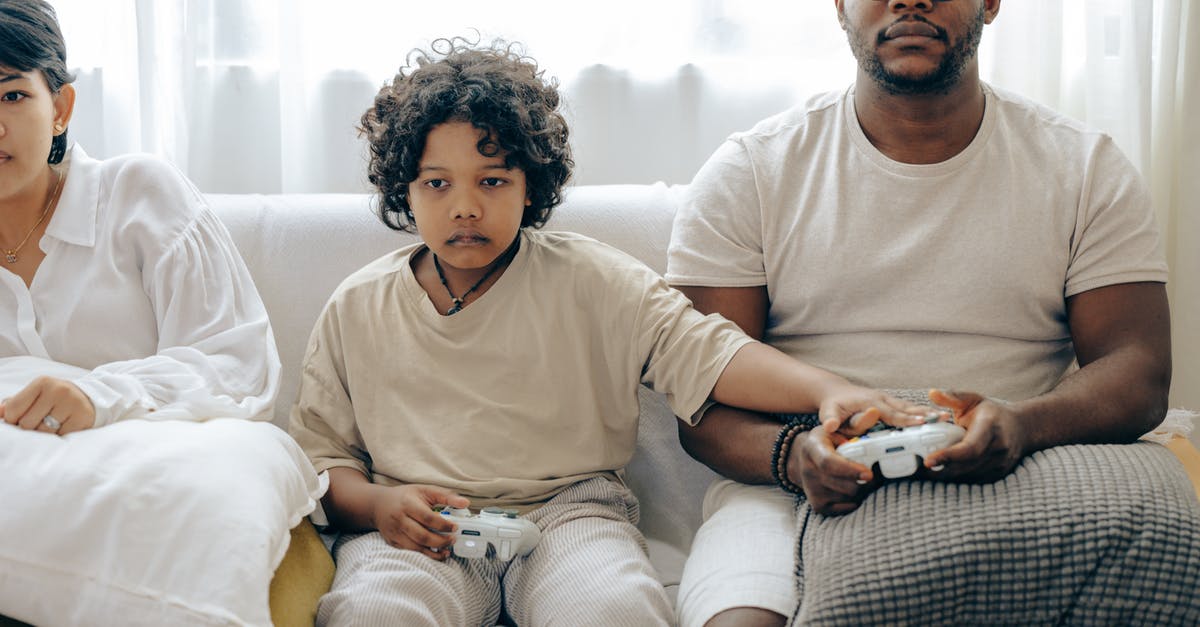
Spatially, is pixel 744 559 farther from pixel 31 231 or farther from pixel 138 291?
pixel 31 231

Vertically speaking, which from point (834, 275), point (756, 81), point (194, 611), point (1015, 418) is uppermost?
point (756, 81)

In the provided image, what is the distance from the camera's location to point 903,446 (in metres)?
1.28

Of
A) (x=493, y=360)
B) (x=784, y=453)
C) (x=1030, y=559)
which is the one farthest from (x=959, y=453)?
(x=493, y=360)

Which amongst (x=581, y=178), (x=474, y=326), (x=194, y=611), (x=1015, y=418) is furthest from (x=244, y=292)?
(x=1015, y=418)

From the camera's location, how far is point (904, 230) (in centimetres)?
166

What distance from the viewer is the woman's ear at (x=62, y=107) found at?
5.47ft

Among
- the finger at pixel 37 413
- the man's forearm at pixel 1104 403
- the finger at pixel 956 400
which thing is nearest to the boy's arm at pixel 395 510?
the finger at pixel 37 413

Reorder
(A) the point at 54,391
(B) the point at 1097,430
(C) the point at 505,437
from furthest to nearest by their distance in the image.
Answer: (C) the point at 505,437 → (B) the point at 1097,430 → (A) the point at 54,391

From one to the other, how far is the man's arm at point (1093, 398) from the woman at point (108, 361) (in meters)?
0.80

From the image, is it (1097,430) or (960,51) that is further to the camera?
(960,51)

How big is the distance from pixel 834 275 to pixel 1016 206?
0.27 meters

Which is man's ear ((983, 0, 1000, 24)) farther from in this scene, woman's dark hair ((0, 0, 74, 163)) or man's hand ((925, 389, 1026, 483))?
woman's dark hair ((0, 0, 74, 163))

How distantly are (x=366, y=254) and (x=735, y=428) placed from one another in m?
0.69

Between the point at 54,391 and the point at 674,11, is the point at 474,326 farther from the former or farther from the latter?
the point at 674,11
